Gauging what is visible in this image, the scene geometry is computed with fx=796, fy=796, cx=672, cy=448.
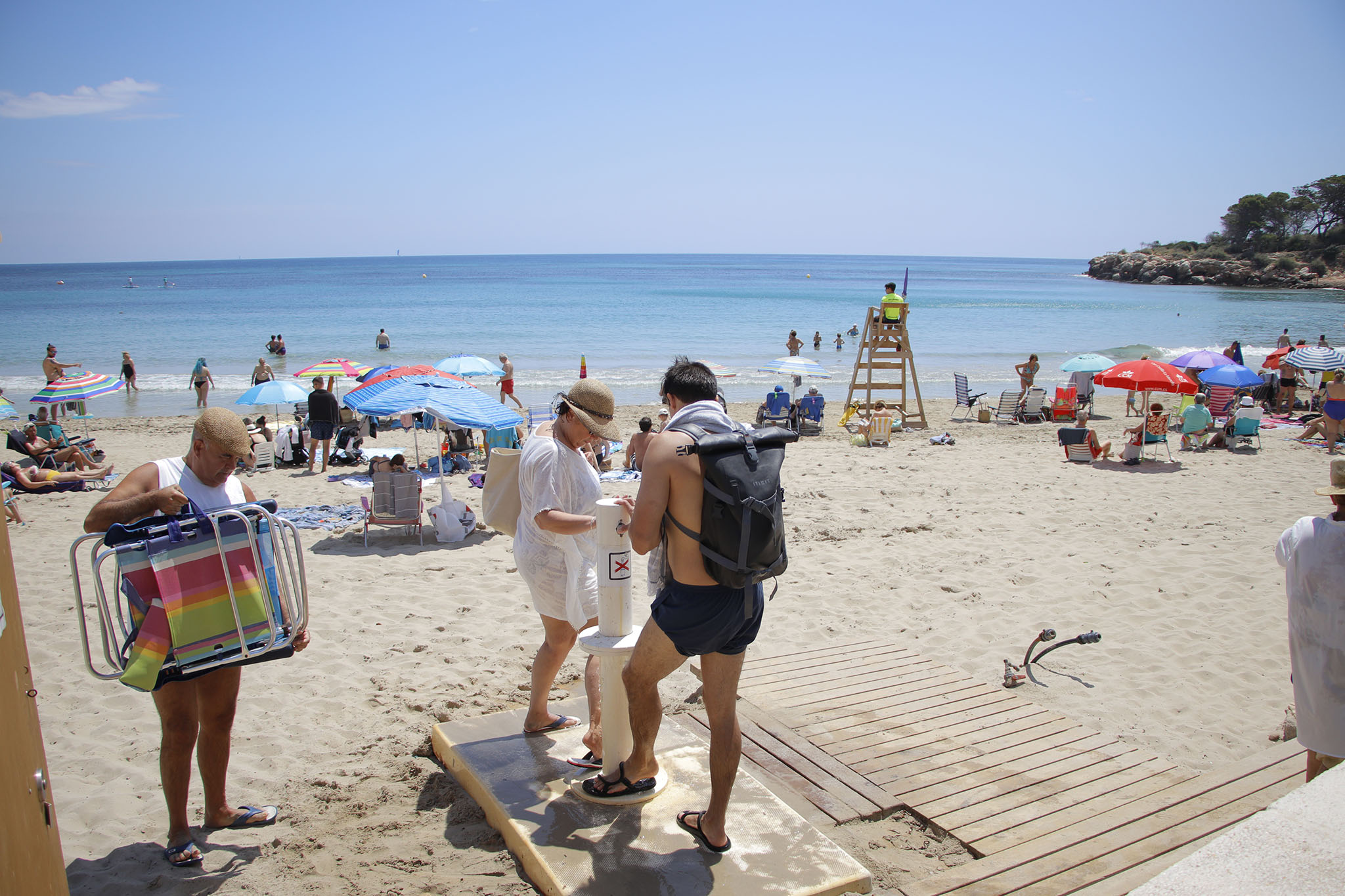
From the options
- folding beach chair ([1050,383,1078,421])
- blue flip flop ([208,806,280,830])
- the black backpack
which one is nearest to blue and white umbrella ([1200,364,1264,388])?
folding beach chair ([1050,383,1078,421])

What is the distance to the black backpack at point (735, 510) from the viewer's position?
93.9 inches

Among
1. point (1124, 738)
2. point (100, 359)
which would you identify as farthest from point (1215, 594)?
point (100, 359)

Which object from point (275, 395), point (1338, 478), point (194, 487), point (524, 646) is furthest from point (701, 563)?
point (275, 395)

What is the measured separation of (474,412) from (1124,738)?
6.45 metres

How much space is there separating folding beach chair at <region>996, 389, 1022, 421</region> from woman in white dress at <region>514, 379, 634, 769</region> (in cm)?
1465

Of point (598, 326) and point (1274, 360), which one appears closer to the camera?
point (1274, 360)

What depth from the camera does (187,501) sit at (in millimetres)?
2582

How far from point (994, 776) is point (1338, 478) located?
5.53 ft

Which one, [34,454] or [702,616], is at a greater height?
[702,616]

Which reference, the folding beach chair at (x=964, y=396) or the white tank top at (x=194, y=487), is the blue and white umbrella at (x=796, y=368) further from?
the white tank top at (x=194, y=487)

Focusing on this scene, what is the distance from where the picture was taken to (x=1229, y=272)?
72.4 meters

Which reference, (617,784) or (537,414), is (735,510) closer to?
(617,784)

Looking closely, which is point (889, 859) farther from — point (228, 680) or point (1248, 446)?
point (1248, 446)

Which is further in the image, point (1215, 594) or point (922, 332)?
point (922, 332)
